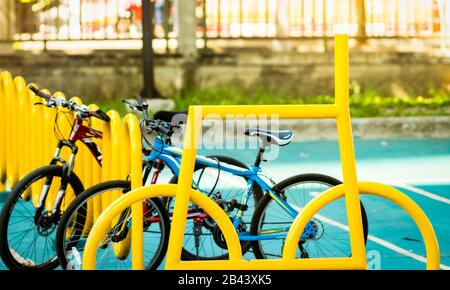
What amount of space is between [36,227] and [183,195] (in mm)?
2100

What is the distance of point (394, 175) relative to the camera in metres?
10.6

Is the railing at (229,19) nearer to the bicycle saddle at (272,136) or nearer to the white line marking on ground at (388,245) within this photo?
the white line marking on ground at (388,245)

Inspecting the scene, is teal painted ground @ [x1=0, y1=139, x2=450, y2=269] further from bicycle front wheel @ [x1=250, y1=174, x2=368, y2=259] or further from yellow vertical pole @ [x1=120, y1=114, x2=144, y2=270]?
yellow vertical pole @ [x1=120, y1=114, x2=144, y2=270]

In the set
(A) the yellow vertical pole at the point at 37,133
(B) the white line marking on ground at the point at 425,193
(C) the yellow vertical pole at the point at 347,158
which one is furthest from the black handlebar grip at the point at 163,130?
(B) the white line marking on ground at the point at 425,193

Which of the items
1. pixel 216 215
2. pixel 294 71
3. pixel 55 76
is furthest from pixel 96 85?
pixel 216 215

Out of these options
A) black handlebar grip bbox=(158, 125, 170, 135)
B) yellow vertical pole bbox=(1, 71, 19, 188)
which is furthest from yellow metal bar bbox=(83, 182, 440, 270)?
yellow vertical pole bbox=(1, 71, 19, 188)

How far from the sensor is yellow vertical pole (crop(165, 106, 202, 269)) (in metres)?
5.09

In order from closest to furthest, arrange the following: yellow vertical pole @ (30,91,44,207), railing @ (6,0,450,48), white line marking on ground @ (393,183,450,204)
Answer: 1. yellow vertical pole @ (30,91,44,207)
2. white line marking on ground @ (393,183,450,204)
3. railing @ (6,0,450,48)

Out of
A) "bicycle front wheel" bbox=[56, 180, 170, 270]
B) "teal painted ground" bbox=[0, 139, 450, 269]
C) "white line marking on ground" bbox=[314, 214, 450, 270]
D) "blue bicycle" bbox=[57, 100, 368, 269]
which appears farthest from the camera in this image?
"teal painted ground" bbox=[0, 139, 450, 269]

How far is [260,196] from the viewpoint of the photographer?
6.86 m

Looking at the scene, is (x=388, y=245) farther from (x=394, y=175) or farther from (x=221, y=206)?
(x=394, y=175)

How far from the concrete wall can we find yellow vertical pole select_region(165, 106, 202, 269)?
31.6ft
